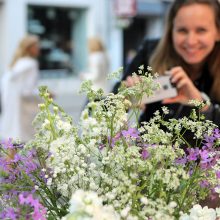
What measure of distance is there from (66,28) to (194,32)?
12.8 meters

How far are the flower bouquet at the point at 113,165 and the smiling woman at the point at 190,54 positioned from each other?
71 centimetres

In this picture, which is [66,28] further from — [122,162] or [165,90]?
[122,162]

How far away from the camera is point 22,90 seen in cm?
591

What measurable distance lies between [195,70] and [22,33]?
11.7 meters

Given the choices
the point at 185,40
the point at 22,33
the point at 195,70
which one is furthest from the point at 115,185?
the point at 22,33

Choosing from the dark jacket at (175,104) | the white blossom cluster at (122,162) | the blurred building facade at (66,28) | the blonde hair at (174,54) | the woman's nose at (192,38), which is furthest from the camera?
the blurred building facade at (66,28)

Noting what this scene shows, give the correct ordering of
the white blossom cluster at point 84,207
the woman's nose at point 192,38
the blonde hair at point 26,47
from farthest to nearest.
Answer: the blonde hair at point 26,47 → the woman's nose at point 192,38 → the white blossom cluster at point 84,207

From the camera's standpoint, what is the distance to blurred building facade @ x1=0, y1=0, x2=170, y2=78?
13.4 m

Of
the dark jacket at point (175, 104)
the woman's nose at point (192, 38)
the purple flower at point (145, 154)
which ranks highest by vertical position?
the woman's nose at point (192, 38)

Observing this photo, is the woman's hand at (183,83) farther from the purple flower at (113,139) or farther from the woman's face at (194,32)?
the purple flower at (113,139)

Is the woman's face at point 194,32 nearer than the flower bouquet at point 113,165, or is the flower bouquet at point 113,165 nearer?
the flower bouquet at point 113,165

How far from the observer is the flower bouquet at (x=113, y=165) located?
915mm

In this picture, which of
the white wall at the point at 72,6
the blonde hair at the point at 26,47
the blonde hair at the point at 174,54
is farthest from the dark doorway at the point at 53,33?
the blonde hair at the point at 174,54

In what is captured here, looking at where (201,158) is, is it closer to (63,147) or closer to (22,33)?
(63,147)
